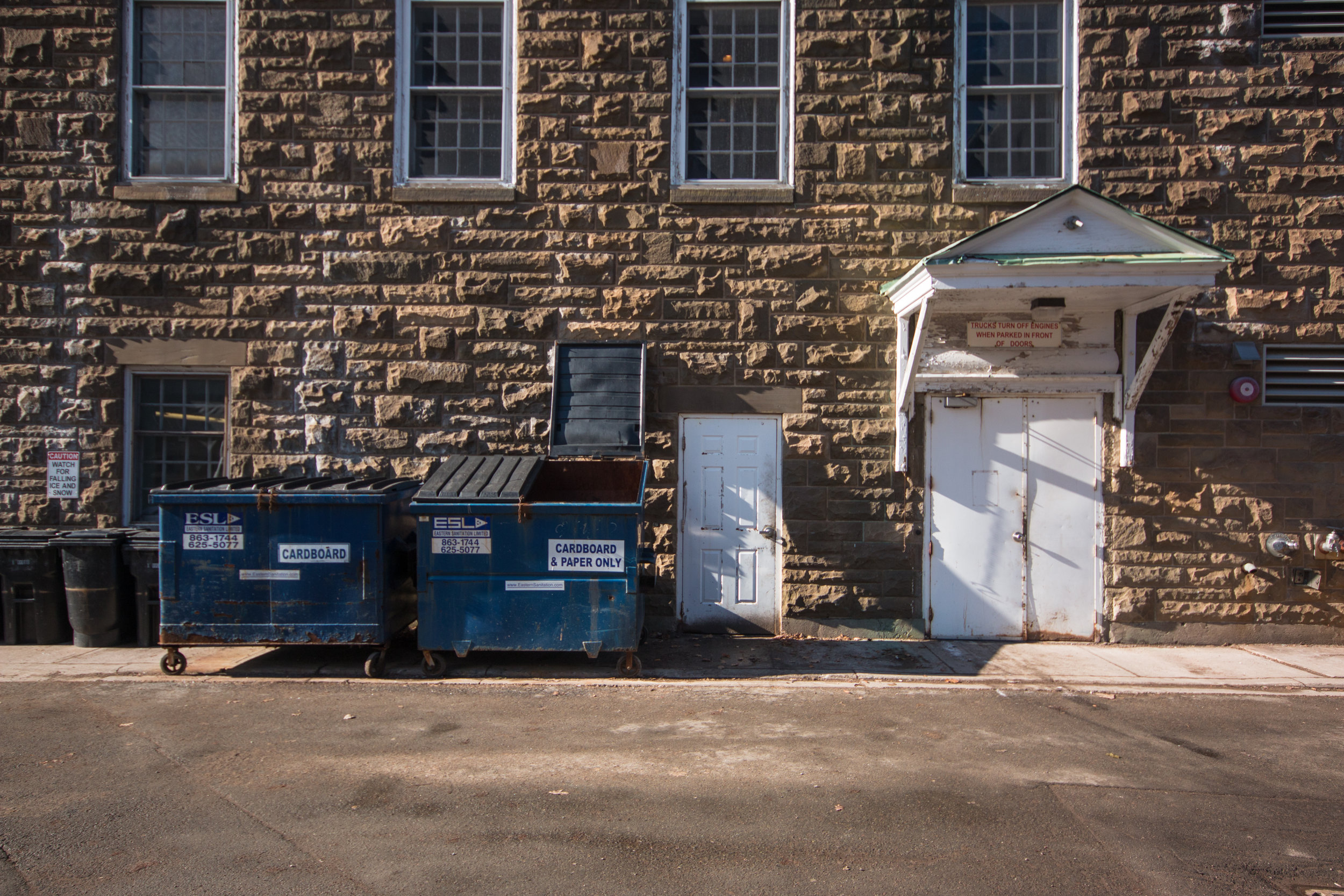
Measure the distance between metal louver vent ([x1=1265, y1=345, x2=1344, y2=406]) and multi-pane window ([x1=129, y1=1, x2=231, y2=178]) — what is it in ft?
36.2

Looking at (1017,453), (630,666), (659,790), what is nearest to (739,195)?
(1017,453)

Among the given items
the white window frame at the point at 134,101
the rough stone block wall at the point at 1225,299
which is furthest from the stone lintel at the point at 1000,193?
the white window frame at the point at 134,101

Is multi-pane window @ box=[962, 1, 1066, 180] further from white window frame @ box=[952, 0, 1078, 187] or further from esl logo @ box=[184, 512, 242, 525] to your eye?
esl logo @ box=[184, 512, 242, 525]

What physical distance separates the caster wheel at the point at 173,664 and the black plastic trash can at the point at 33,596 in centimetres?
163

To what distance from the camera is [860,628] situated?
813cm

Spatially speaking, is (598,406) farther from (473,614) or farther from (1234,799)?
(1234,799)

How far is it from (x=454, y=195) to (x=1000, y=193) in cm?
556

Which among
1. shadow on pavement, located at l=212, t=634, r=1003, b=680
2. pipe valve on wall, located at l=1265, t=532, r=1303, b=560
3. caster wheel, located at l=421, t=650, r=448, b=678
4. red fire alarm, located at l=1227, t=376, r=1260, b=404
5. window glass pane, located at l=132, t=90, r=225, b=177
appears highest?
window glass pane, located at l=132, t=90, r=225, b=177

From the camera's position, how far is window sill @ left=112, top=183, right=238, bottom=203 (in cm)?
834

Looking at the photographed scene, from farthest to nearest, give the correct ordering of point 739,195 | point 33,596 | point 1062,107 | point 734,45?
point 734,45 < point 1062,107 < point 739,195 < point 33,596

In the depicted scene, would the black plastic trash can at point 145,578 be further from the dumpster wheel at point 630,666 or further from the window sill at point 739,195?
the window sill at point 739,195

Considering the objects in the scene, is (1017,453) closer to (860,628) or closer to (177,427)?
(860,628)

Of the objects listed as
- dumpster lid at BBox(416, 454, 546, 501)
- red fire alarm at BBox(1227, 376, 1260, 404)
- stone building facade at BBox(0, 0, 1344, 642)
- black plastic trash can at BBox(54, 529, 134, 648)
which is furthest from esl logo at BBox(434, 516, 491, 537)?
red fire alarm at BBox(1227, 376, 1260, 404)

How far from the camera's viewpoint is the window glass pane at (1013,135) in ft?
27.6
